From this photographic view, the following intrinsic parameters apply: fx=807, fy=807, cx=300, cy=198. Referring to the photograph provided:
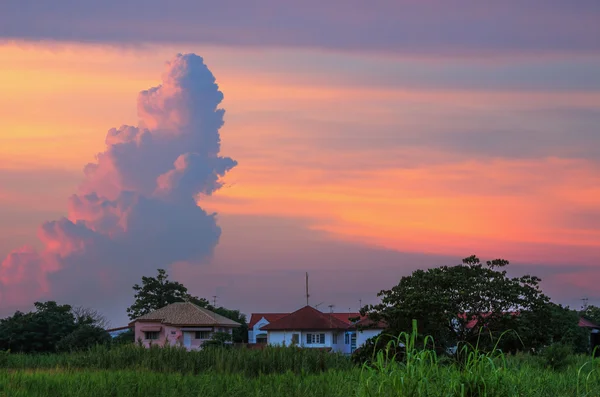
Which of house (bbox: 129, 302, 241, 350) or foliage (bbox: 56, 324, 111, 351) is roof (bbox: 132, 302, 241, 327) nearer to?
house (bbox: 129, 302, 241, 350)

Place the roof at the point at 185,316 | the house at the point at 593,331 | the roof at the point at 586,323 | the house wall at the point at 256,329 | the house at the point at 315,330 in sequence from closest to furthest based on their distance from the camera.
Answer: the roof at the point at 586,323 → the house at the point at 593,331 → the roof at the point at 185,316 → the house at the point at 315,330 → the house wall at the point at 256,329

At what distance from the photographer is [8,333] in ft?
196

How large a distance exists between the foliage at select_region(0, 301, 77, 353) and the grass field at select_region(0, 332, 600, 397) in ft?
95.0

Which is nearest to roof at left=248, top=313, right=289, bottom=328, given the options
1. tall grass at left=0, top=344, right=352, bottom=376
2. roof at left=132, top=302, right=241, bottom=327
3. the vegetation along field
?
roof at left=132, top=302, right=241, bottom=327

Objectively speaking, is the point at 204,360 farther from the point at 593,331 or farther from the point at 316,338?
the point at 593,331

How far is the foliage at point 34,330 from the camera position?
196ft

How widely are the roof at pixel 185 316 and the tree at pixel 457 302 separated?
39267 millimetres

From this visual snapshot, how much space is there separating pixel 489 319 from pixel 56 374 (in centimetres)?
1584

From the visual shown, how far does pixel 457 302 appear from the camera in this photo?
3055 cm

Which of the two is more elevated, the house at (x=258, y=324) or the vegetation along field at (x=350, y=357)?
the house at (x=258, y=324)

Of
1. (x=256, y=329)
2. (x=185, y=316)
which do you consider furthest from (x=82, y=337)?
(x=256, y=329)

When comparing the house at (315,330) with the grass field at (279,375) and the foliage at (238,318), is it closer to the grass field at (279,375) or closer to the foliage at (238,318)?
the foliage at (238,318)

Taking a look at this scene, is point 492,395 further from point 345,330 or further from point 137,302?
point 137,302

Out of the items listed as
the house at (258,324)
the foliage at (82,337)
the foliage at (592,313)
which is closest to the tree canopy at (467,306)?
the foliage at (82,337)
